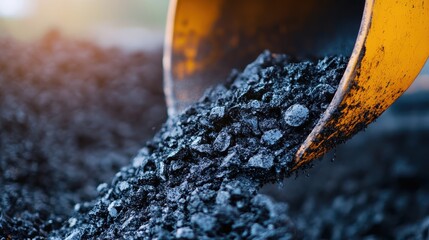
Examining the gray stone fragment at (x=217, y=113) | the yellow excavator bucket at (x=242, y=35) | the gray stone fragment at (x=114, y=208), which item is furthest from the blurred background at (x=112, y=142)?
the gray stone fragment at (x=217, y=113)

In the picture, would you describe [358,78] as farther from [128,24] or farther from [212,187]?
[128,24]

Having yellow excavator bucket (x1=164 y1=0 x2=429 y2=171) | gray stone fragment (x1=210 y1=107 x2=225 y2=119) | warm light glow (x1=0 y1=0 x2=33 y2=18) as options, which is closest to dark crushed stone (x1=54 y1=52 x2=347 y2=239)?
gray stone fragment (x1=210 y1=107 x2=225 y2=119)

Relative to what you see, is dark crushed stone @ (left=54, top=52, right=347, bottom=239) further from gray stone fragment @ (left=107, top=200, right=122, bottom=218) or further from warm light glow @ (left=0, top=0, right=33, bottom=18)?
warm light glow @ (left=0, top=0, right=33, bottom=18)

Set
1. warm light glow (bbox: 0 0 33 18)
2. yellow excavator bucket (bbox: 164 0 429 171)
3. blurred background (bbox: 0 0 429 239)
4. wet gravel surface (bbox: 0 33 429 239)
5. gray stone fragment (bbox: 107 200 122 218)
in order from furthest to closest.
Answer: warm light glow (bbox: 0 0 33 18) < blurred background (bbox: 0 0 429 239) < yellow excavator bucket (bbox: 164 0 429 171) < gray stone fragment (bbox: 107 200 122 218) < wet gravel surface (bbox: 0 33 429 239)

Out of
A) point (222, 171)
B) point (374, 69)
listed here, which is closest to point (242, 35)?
point (374, 69)

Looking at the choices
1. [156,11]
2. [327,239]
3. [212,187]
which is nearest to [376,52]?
[212,187]

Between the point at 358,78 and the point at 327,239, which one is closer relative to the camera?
the point at 358,78

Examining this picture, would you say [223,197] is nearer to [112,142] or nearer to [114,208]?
[114,208]
